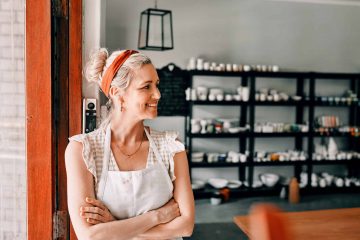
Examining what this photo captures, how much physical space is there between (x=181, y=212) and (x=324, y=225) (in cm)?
103

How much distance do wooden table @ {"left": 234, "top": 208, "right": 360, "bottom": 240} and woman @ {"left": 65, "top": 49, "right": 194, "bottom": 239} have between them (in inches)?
25.8

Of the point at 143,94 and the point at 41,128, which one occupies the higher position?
the point at 143,94

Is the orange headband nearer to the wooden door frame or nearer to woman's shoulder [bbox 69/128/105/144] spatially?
woman's shoulder [bbox 69/128/105/144]

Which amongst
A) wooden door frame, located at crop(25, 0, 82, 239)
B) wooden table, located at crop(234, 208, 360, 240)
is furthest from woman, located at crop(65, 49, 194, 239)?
wooden table, located at crop(234, 208, 360, 240)

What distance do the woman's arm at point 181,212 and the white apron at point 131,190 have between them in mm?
63

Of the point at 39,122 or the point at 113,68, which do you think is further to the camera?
the point at 39,122

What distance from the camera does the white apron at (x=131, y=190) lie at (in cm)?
176

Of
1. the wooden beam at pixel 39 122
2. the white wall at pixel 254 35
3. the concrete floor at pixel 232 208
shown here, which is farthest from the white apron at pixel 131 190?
the white wall at pixel 254 35

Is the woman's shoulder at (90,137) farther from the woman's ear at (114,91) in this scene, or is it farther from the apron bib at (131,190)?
the woman's ear at (114,91)

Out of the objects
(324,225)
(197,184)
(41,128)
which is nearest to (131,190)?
(41,128)

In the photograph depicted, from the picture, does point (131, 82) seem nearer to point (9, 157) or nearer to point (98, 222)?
point (98, 222)

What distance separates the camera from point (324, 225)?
94.3 inches

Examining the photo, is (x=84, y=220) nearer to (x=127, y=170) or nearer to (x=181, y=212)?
(x=127, y=170)

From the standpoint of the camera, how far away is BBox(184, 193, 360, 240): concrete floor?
15.8 feet
